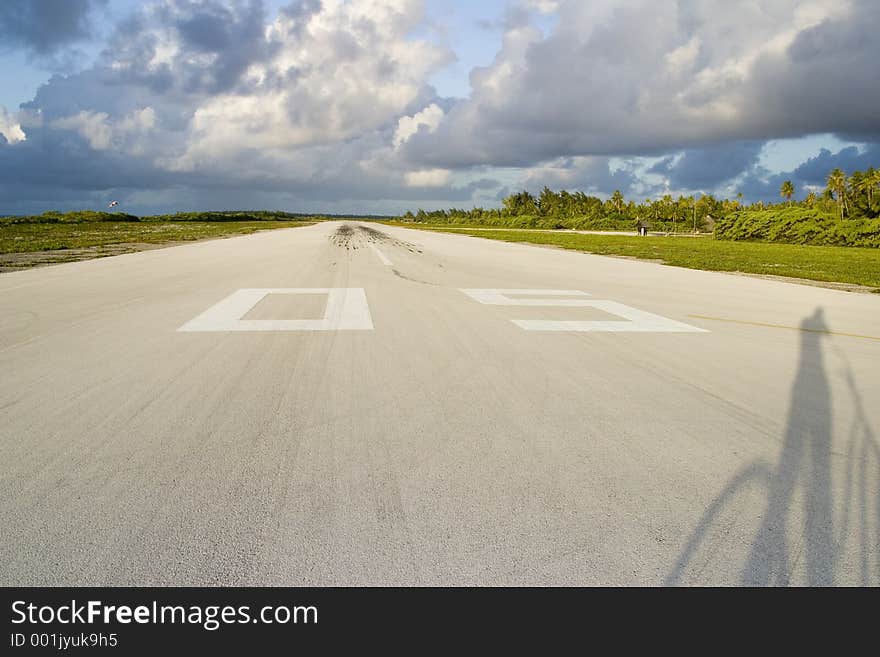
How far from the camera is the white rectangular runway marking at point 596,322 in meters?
8.30

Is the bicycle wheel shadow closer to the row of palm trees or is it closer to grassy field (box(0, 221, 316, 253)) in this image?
grassy field (box(0, 221, 316, 253))

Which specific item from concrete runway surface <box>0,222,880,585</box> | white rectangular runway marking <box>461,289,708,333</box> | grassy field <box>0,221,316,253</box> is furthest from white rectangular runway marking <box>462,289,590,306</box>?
grassy field <box>0,221,316,253</box>

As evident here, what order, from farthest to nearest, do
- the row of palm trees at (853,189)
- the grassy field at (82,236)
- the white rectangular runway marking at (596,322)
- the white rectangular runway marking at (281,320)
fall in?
the row of palm trees at (853,189)
the grassy field at (82,236)
the white rectangular runway marking at (596,322)
the white rectangular runway marking at (281,320)

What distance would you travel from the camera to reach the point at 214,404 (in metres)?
4.68

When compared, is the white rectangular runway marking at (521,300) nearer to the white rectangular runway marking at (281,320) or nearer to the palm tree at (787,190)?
the white rectangular runway marking at (281,320)

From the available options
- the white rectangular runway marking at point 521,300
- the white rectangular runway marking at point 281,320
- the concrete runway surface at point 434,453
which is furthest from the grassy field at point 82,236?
the concrete runway surface at point 434,453

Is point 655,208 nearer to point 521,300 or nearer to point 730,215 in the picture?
point 730,215

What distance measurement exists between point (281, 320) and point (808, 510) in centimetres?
670

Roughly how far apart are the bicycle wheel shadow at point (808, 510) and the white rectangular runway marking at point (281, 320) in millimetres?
5123

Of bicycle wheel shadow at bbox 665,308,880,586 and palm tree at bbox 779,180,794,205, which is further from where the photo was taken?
palm tree at bbox 779,180,794,205

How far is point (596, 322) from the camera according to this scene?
28.9ft

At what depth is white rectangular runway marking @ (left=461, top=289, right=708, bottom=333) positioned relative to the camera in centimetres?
830

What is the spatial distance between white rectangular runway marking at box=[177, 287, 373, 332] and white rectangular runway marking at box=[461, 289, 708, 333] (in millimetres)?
2134
